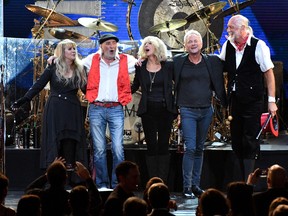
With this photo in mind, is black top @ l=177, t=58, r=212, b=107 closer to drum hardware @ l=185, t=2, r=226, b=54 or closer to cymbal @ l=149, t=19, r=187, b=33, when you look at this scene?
drum hardware @ l=185, t=2, r=226, b=54

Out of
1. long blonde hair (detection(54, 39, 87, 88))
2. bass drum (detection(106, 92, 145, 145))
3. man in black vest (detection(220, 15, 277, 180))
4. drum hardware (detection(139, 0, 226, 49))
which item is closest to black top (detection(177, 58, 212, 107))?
man in black vest (detection(220, 15, 277, 180))

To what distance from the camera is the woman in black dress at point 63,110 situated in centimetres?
818

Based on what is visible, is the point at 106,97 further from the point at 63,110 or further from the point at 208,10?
the point at 208,10

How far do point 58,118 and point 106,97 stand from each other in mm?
561

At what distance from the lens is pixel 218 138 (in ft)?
35.0

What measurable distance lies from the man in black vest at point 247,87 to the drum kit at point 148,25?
73.9 inches

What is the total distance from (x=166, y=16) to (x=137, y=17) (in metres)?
0.51

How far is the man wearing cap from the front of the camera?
818 cm

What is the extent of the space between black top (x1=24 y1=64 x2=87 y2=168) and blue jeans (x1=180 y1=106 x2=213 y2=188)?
110 cm

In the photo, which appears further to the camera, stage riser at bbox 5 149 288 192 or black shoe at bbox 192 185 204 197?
stage riser at bbox 5 149 288 192

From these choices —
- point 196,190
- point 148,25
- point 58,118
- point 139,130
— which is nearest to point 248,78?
point 196,190

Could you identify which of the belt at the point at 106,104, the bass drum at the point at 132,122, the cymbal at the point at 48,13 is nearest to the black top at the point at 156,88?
the belt at the point at 106,104

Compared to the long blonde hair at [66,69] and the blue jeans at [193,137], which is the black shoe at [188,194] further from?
the long blonde hair at [66,69]

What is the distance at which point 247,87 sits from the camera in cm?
796
